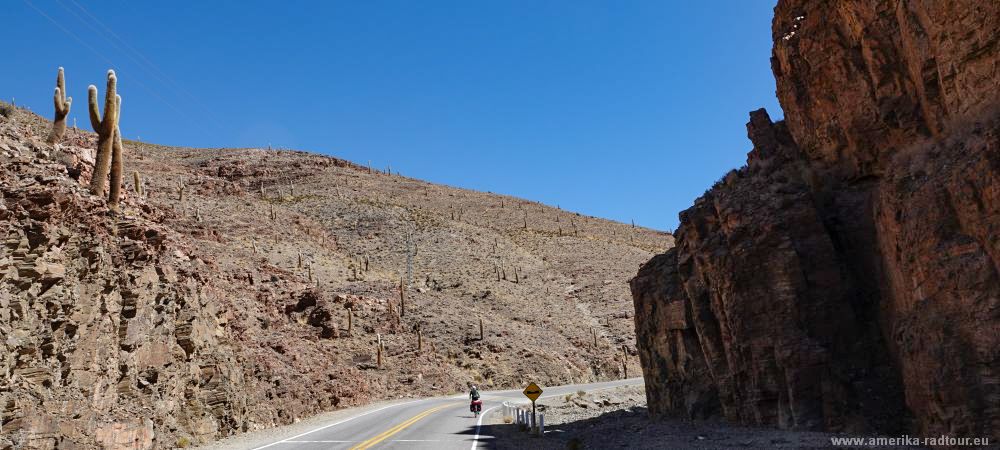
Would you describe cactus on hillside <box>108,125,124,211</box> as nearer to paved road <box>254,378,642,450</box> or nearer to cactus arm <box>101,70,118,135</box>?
cactus arm <box>101,70,118,135</box>

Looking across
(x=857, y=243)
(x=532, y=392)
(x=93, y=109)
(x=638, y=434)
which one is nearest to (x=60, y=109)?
(x=93, y=109)

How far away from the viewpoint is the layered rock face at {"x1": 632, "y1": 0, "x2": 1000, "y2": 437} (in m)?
10.8

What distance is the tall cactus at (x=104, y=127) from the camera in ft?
58.6

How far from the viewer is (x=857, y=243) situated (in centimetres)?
1563

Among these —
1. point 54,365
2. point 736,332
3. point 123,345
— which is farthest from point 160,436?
point 736,332

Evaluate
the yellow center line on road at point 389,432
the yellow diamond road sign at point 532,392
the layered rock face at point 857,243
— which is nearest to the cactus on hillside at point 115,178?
the yellow center line on road at point 389,432

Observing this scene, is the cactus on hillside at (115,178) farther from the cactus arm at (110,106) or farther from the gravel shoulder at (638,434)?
the gravel shoulder at (638,434)

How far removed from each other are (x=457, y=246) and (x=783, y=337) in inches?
2524

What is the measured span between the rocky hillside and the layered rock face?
15.7 m

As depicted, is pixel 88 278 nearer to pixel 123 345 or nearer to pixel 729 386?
pixel 123 345

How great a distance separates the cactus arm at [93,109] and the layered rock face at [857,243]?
730 inches

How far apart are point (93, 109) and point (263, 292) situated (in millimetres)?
27304

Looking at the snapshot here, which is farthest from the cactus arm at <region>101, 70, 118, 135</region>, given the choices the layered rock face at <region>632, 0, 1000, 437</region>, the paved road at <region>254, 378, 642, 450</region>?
the layered rock face at <region>632, 0, 1000, 437</region>

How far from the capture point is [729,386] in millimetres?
17719
